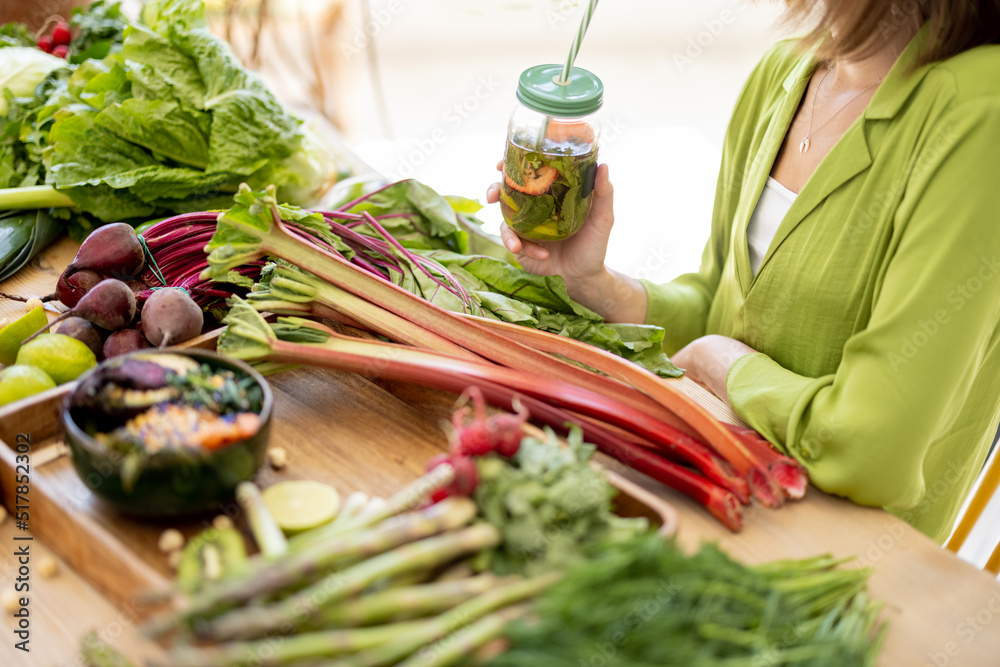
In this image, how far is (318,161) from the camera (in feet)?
7.64

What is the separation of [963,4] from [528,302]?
1002 mm

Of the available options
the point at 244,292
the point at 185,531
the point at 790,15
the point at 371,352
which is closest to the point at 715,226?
the point at 790,15

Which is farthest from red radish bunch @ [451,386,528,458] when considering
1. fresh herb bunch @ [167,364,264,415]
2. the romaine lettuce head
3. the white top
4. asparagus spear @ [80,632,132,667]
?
the romaine lettuce head

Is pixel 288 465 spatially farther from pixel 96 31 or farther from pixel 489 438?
pixel 96 31

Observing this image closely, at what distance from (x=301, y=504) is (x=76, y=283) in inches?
32.4

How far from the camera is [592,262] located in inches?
68.3

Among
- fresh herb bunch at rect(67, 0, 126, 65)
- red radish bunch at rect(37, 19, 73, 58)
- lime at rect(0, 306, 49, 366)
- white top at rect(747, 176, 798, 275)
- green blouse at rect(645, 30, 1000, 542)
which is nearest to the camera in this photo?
green blouse at rect(645, 30, 1000, 542)

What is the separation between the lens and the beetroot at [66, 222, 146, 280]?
154 centimetres

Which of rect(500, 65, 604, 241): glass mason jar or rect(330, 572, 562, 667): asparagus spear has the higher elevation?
rect(500, 65, 604, 241): glass mason jar

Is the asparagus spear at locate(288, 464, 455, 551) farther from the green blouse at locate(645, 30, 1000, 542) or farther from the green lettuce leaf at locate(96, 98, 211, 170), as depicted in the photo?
the green lettuce leaf at locate(96, 98, 211, 170)

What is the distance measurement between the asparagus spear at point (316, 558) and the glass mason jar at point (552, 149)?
2.32 ft

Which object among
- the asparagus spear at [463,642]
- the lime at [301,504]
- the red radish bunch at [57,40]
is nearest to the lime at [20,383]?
the lime at [301,504]

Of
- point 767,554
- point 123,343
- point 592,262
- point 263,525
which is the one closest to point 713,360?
point 592,262

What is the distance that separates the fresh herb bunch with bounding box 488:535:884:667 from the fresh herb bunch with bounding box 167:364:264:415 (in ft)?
1.77
